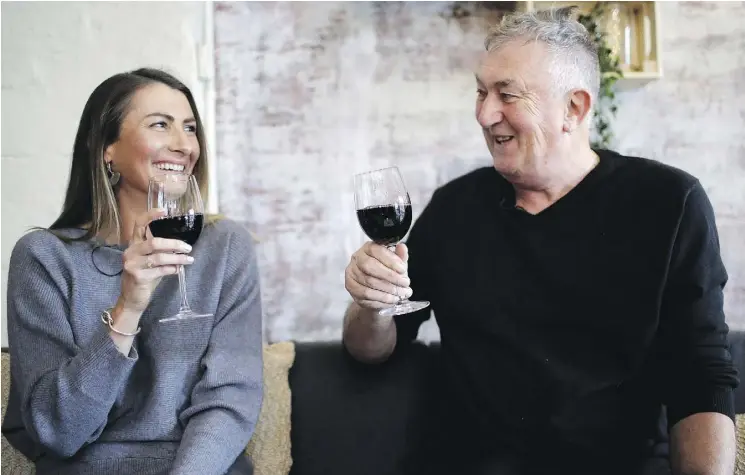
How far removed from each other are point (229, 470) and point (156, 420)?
7.0 inches

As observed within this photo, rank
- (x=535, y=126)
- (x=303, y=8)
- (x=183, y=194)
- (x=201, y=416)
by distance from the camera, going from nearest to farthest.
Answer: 1. (x=183, y=194)
2. (x=201, y=416)
3. (x=535, y=126)
4. (x=303, y=8)

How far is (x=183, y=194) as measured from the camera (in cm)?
125

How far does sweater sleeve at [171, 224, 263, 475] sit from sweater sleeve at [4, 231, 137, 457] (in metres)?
0.16

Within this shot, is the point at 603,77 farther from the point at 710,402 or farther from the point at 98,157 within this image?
the point at 98,157

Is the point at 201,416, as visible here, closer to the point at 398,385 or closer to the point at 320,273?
the point at 398,385

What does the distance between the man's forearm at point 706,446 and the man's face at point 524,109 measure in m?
0.58

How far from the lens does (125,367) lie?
50.5 inches

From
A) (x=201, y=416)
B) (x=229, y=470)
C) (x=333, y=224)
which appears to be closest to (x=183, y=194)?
(x=201, y=416)

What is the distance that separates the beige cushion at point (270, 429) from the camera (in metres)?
1.55

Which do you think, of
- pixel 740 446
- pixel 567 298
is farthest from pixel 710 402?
pixel 567 298

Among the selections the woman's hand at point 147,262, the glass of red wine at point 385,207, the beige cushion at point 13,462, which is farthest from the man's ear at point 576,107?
the beige cushion at point 13,462

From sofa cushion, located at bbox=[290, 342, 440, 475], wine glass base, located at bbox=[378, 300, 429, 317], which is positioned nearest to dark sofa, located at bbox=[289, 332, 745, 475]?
sofa cushion, located at bbox=[290, 342, 440, 475]

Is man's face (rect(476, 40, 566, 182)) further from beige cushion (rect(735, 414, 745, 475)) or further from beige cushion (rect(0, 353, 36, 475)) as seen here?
beige cushion (rect(0, 353, 36, 475))

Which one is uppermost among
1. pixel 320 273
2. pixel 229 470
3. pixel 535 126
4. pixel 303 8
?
pixel 303 8
